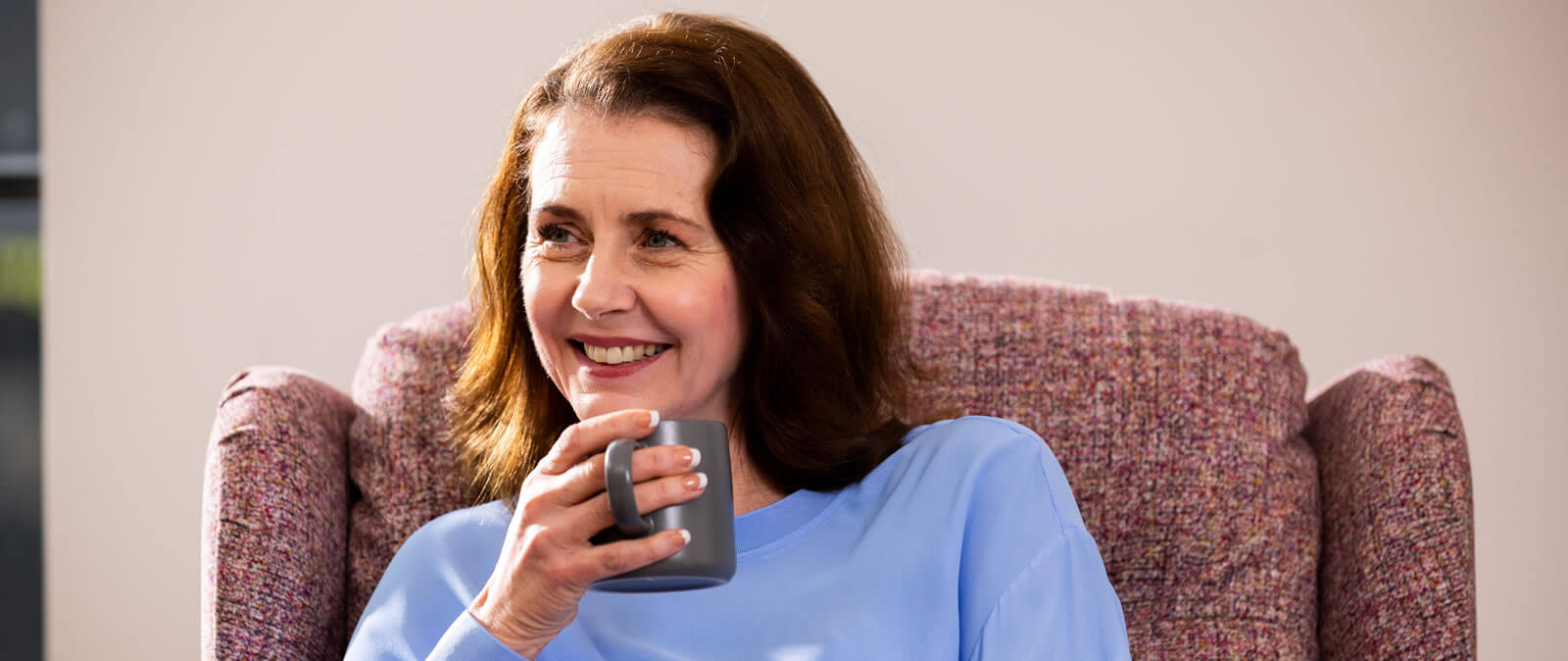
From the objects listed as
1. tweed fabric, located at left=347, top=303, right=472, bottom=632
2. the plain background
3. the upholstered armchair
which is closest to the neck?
the upholstered armchair

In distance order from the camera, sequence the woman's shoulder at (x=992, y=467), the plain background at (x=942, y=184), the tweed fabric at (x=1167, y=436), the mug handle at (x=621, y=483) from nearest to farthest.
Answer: the mug handle at (x=621, y=483) < the woman's shoulder at (x=992, y=467) < the tweed fabric at (x=1167, y=436) < the plain background at (x=942, y=184)

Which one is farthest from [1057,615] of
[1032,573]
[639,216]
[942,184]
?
[942,184]

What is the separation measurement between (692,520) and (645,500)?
41mm

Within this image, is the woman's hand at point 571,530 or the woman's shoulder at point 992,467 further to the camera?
the woman's shoulder at point 992,467

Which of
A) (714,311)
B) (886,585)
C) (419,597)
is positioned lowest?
(419,597)

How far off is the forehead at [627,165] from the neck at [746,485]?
0.30 metres

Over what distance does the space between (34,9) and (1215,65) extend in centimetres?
248

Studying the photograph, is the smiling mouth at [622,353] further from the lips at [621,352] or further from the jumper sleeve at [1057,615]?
the jumper sleeve at [1057,615]

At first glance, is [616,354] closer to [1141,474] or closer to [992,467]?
[992,467]

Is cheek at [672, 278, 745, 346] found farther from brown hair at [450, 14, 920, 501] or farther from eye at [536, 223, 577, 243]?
eye at [536, 223, 577, 243]

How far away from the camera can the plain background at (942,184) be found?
6.98ft

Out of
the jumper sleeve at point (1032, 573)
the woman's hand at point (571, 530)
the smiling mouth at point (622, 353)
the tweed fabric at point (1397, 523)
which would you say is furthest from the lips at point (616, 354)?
the tweed fabric at point (1397, 523)

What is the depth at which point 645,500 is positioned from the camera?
978 millimetres

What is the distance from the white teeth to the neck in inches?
7.8
